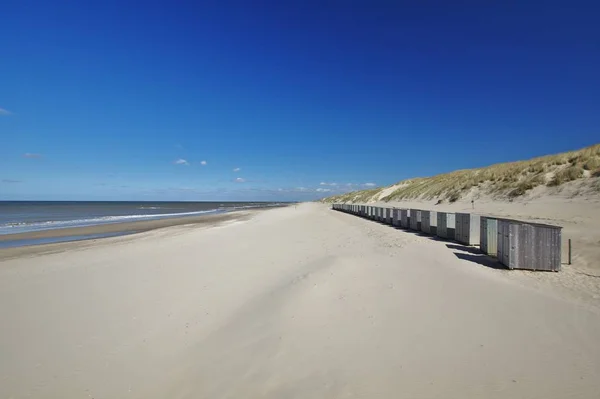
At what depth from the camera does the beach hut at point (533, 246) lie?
7.38 m

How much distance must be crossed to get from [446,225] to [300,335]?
36.0 ft

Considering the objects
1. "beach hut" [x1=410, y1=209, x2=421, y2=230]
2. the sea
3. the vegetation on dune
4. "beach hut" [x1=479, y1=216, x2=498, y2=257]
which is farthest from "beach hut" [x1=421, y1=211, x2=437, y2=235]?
the sea

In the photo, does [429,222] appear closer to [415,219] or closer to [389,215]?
[415,219]

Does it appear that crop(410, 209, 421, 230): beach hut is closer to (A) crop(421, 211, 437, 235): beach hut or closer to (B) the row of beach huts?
(A) crop(421, 211, 437, 235): beach hut

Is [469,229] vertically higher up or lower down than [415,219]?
lower down

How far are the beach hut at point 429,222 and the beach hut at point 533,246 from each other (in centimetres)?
749

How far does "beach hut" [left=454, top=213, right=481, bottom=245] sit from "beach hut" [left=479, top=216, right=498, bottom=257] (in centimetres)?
187

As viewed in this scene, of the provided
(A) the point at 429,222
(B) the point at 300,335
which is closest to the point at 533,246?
(B) the point at 300,335

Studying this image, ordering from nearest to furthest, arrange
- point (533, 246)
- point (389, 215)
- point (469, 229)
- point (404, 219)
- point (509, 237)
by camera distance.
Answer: point (533, 246) < point (509, 237) < point (469, 229) < point (404, 219) < point (389, 215)

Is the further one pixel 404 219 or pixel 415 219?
pixel 404 219

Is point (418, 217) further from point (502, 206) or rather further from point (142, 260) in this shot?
point (142, 260)

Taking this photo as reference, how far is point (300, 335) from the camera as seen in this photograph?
4.50 meters

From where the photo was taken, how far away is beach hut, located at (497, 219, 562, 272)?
24.2ft

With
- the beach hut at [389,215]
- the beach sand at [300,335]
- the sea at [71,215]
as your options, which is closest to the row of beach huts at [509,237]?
the beach sand at [300,335]
